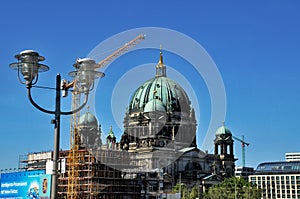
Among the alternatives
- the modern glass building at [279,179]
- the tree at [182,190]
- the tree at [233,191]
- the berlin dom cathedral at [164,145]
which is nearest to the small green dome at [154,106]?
the berlin dom cathedral at [164,145]

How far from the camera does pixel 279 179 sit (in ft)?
435

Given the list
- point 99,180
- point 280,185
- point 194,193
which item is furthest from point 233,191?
point 280,185

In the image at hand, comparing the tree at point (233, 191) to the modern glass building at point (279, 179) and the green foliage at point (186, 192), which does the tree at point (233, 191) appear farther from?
the modern glass building at point (279, 179)

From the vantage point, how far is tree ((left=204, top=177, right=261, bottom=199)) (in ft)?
288

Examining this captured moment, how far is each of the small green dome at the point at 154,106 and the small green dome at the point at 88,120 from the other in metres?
11.9

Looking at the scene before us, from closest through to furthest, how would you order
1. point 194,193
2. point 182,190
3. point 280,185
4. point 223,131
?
1. point 194,193
2. point 182,190
3. point 223,131
4. point 280,185

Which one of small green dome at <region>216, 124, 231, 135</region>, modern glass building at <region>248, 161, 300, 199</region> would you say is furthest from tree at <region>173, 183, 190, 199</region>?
modern glass building at <region>248, 161, 300, 199</region>

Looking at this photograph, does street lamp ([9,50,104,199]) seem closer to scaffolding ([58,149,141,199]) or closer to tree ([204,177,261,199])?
scaffolding ([58,149,141,199])

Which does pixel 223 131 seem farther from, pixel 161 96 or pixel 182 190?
pixel 182 190

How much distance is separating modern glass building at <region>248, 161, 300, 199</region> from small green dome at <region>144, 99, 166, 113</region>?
1657 inches

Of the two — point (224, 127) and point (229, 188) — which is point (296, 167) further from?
point (229, 188)

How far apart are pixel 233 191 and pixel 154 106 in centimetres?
2426

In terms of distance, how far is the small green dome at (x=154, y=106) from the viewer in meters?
98.2

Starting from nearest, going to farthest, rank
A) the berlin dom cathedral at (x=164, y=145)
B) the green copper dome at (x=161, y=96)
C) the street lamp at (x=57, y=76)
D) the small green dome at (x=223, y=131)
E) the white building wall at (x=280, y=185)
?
the street lamp at (x=57, y=76) → the berlin dom cathedral at (x=164, y=145) → the green copper dome at (x=161, y=96) → the small green dome at (x=223, y=131) → the white building wall at (x=280, y=185)
